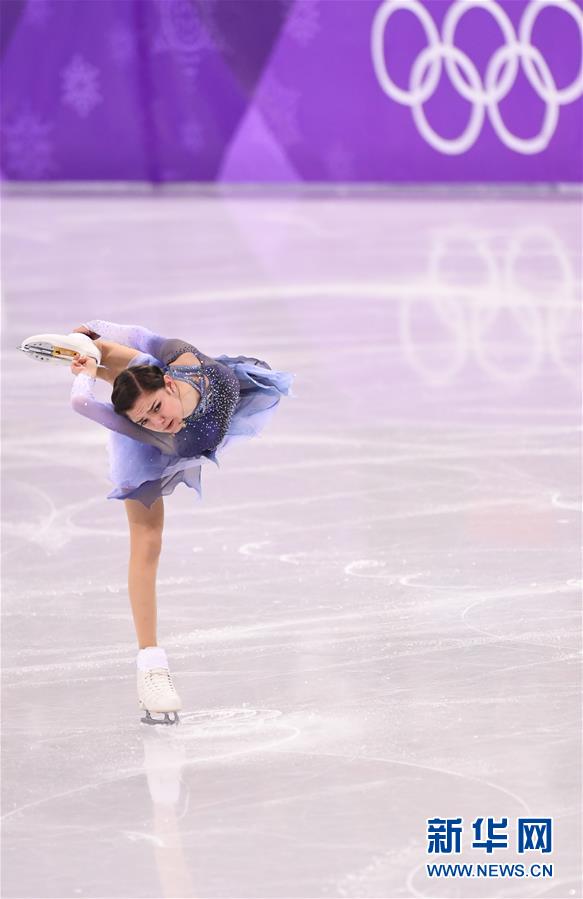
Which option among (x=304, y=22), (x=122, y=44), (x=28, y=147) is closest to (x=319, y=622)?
(x=304, y=22)

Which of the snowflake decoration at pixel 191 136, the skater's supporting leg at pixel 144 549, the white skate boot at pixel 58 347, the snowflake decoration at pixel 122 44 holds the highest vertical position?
the white skate boot at pixel 58 347

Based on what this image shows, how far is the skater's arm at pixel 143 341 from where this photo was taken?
3789 millimetres

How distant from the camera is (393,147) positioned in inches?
573

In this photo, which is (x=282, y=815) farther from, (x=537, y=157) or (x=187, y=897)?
(x=537, y=157)

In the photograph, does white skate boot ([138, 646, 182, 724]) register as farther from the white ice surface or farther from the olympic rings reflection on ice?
the olympic rings reflection on ice

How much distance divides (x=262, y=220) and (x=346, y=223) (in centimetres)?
79

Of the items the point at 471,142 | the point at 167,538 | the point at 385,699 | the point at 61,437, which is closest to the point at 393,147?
the point at 471,142

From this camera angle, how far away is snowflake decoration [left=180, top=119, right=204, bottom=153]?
15.5 m

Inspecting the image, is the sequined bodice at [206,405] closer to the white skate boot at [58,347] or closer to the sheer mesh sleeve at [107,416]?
the sheer mesh sleeve at [107,416]

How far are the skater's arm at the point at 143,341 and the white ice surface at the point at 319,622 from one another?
0.84 m

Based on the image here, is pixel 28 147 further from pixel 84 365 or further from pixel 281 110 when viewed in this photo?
pixel 84 365

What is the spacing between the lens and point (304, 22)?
14.8 m

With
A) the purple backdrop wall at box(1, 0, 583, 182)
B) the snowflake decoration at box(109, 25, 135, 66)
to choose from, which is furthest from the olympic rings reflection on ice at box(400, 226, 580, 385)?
the snowflake decoration at box(109, 25, 135, 66)

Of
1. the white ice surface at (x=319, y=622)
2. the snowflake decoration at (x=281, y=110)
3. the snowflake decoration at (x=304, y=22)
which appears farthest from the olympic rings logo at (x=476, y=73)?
the white ice surface at (x=319, y=622)
